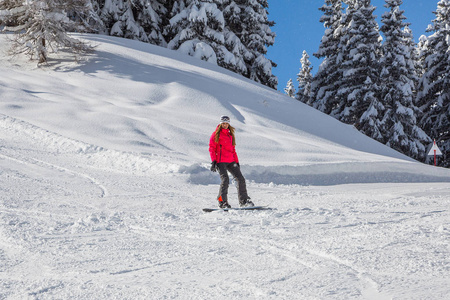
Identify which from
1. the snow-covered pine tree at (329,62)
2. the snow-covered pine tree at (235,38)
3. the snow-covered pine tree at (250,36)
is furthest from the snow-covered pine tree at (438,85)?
the snow-covered pine tree at (235,38)

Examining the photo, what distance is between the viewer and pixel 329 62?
30156 millimetres

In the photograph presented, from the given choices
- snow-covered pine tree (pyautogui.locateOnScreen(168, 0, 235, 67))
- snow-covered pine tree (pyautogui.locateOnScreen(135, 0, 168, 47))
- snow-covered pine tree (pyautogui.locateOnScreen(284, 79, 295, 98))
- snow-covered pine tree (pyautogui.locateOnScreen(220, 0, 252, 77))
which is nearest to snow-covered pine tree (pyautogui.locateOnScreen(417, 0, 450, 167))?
snow-covered pine tree (pyautogui.locateOnScreen(220, 0, 252, 77))

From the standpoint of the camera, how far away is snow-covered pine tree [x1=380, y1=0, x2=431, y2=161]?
25375mm

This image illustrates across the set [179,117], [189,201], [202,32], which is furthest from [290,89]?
[189,201]

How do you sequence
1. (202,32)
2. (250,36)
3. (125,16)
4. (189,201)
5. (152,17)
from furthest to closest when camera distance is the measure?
(125,16), (152,17), (250,36), (202,32), (189,201)

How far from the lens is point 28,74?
20156 mm

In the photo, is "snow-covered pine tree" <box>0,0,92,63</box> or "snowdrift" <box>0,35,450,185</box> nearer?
"snowdrift" <box>0,35,450,185</box>

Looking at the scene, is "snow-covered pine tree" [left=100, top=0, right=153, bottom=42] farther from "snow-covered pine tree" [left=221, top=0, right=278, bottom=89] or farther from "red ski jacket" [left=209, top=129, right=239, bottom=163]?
"red ski jacket" [left=209, top=129, right=239, bottom=163]

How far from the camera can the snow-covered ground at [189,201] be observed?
368 centimetres

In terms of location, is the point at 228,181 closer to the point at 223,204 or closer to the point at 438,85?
the point at 223,204

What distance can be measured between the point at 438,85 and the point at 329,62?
23.2ft

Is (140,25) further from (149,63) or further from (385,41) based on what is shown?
(385,41)

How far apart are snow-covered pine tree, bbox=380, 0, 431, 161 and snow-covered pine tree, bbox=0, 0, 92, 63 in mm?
17350

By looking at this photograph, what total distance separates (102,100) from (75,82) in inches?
120
